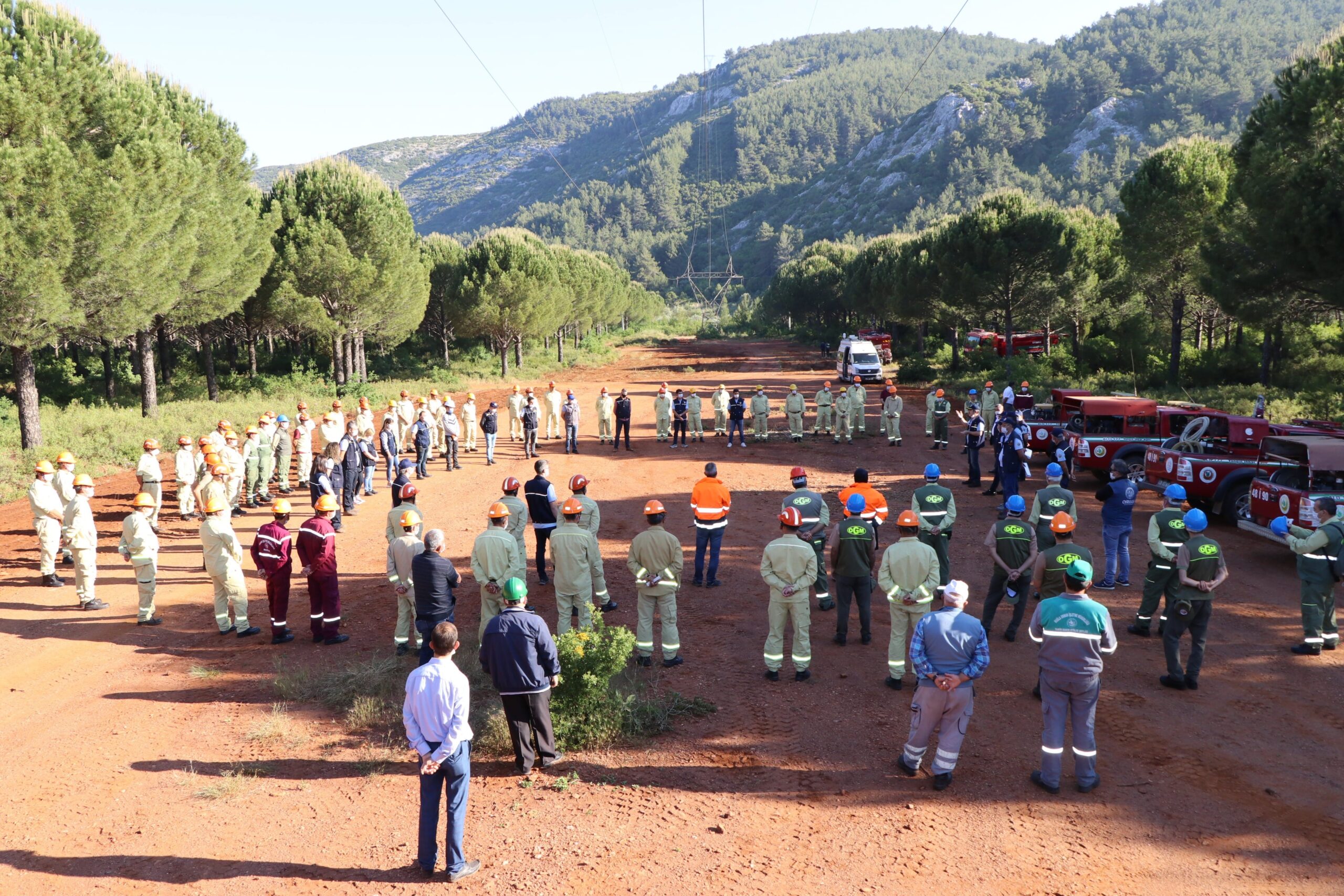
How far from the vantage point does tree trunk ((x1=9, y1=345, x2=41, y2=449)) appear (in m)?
19.3

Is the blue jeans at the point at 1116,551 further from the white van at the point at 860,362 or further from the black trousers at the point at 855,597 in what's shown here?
the white van at the point at 860,362

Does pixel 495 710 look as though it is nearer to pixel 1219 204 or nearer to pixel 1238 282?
pixel 1238 282

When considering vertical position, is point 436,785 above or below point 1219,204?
below

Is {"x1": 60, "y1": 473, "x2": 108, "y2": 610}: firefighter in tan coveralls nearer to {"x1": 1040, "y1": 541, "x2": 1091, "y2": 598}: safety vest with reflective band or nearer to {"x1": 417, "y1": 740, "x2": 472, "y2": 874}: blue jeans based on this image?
{"x1": 417, "y1": 740, "x2": 472, "y2": 874}: blue jeans

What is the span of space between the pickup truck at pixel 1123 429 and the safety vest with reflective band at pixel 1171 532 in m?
8.84

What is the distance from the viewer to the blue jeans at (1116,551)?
11547 millimetres

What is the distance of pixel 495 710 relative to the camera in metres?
→ 7.94

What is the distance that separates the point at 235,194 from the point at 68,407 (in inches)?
366

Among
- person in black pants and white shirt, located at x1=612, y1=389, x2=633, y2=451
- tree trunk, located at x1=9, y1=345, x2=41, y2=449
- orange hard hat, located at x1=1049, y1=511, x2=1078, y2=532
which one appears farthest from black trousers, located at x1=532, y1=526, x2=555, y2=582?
tree trunk, located at x1=9, y1=345, x2=41, y2=449

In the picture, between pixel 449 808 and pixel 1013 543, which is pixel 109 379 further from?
pixel 1013 543

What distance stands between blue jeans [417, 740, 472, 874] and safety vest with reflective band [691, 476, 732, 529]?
6085mm

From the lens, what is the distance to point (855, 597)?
975 cm

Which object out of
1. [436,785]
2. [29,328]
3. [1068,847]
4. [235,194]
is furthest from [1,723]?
[235,194]

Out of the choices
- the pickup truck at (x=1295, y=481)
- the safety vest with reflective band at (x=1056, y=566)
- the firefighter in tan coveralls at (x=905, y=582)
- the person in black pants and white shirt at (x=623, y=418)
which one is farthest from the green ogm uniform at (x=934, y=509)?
the person in black pants and white shirt at (x=623, y=418)
